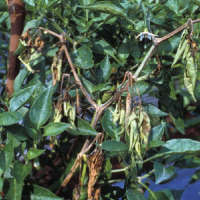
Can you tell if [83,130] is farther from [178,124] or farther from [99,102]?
[178,124]

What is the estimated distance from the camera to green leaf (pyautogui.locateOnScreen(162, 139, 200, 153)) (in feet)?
2.26

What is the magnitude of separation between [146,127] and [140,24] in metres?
0.26

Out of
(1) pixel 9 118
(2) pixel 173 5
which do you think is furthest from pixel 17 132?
(2) pixel 173 5

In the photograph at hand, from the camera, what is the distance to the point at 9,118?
1.96 ft

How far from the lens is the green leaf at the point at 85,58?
0.77 metres

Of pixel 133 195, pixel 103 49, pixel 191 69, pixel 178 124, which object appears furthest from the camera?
pixel 178 124

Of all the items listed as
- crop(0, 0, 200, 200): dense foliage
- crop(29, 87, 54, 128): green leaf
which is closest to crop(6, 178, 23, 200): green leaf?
crop(0, 0, 200, 200): dense foliage

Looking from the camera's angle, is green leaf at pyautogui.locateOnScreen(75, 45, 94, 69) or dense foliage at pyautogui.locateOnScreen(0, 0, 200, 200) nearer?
dense foliage at pyautogui.locateOnScreen(0, 0, 200, 200)

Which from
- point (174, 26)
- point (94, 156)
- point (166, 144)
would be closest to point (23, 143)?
point (94, 156)

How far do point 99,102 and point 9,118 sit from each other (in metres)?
0.21

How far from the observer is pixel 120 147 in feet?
2.08

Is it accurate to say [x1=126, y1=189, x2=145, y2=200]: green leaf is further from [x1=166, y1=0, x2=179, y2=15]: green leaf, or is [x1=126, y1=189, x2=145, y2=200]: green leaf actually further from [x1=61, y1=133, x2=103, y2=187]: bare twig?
[x1=166, y1=0, x2=179, y2=15]: green leaf

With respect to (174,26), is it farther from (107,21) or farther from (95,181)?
(95,181)

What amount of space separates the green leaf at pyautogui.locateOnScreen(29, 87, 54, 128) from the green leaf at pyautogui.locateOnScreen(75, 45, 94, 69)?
0.14 metres
